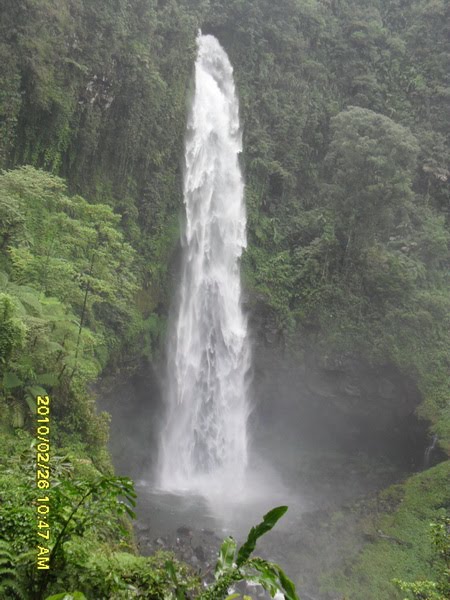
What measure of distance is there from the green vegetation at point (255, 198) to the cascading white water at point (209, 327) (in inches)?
35.1

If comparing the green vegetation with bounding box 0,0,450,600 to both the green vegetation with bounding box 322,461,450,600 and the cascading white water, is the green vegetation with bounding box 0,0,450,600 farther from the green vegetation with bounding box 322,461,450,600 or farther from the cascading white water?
the cascading white water

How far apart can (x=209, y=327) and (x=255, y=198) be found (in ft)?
21.8

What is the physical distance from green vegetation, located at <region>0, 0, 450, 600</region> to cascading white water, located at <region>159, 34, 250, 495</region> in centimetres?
89

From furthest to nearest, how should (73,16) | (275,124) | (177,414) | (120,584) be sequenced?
1. (275,124)
2. (177,414)
3. (73,16)
4. (120,584)

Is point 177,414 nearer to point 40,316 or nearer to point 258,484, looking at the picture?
point 258,484

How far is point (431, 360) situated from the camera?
19.5 metres

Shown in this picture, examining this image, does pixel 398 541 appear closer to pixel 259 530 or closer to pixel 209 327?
pixel 209 327

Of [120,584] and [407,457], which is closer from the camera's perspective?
[120,584]

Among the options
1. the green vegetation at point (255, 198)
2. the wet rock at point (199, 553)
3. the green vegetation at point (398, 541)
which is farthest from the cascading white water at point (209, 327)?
the green vegetation at point (398, 541)

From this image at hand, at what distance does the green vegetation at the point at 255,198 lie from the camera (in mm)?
9969

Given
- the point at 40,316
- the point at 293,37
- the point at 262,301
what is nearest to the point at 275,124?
the point at 293,37

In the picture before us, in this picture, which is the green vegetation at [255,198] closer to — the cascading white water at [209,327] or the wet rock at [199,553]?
the cascading white water at [209,327]

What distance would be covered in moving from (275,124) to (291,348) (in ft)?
35.6

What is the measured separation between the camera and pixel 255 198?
69.8 ft
